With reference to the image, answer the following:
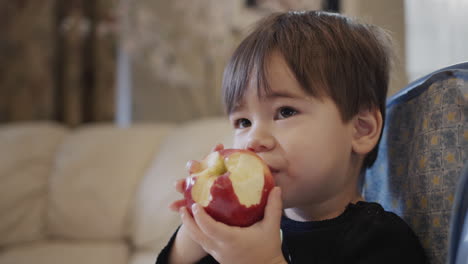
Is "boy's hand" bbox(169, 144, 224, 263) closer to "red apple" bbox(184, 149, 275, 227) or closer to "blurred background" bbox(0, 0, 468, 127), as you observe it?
"red apple" bbox(184, 149, 275, 227)

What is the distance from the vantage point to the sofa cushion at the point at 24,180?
2164 millimetres

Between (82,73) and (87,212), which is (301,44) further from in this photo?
(82,73)

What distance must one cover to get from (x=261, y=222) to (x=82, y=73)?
7.86 feet

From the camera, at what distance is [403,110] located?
2.59 feet

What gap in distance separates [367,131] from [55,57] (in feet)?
7.91

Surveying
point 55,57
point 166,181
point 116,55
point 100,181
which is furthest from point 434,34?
point 55,57

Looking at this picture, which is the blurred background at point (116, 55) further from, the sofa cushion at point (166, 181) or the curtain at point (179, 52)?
the sofa cushion at point (166, 181)

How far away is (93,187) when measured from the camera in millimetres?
2184

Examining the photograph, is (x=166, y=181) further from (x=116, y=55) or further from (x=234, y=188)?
(x=234, y=188)

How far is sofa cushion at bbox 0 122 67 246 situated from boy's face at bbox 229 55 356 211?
71.8 inches

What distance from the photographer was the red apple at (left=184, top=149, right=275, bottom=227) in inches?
24.6

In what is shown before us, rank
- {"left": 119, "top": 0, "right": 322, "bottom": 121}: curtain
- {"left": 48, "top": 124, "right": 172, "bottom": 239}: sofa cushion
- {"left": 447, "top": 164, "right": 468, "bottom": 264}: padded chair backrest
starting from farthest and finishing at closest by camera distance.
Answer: {"left": 119, "top": 0, "right": 322, "bottom": 121}: curtain → {"left": 48, "top": 124, "right": 172, "bottom": 239}: sofa cushion → {"left": 447, "top": 164, "right": 468, "bottom": 264}: padded chair backrest

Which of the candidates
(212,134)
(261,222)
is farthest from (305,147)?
(212,134)

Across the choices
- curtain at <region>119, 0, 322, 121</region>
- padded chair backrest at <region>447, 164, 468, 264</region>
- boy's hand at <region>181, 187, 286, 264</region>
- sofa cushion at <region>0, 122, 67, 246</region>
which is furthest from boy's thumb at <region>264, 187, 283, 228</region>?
curtain at <region>119, 0, 322, 121</region>
